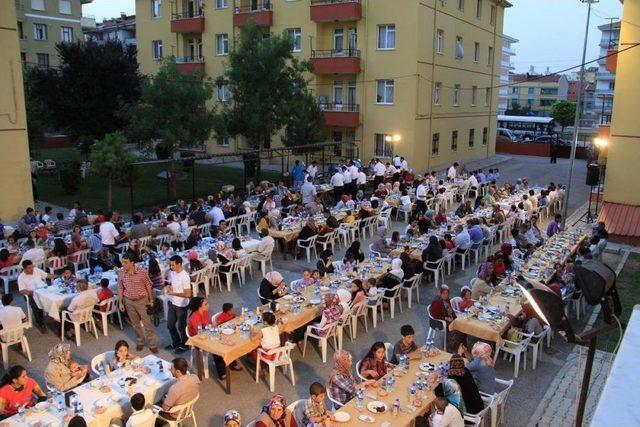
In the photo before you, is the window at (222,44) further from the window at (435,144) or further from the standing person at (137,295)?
the standing person at (137,295)

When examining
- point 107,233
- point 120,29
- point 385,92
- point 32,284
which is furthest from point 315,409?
point 120,29

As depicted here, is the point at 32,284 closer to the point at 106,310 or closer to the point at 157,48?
the point at 106,310

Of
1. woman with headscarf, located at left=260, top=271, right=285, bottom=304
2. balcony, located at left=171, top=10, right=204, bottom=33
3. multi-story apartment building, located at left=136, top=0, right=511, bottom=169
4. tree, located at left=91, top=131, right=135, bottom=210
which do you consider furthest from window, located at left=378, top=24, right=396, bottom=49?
woman with headscarf, located at left=260, top=271, right=285, bottom=304

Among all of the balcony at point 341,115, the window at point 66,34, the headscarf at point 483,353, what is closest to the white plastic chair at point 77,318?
the headscarf at point 483,353

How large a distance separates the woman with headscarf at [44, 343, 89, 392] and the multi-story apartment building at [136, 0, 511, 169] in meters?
27.0

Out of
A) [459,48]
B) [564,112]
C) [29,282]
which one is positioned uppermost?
[459,48]

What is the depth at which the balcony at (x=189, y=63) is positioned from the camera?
4162 cm

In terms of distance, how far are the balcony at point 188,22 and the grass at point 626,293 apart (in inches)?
1288

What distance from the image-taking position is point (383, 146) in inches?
1368

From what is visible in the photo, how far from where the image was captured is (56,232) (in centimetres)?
1733

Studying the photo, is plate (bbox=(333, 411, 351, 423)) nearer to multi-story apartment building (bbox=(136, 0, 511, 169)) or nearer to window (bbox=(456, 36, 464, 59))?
multi-story apartment building (bbox=(136, 0, 511, 169))

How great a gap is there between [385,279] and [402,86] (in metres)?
22.0

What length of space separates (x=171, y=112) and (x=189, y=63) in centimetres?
1807

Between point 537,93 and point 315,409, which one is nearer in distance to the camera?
point 315,409
